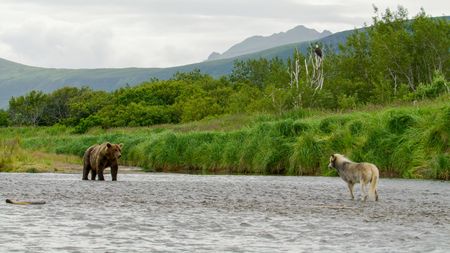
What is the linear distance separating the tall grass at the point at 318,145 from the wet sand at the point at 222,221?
26.4 feet

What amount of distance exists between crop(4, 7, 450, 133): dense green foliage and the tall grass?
42.6 feet

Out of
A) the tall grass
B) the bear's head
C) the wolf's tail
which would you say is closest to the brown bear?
Answer: the bear's head

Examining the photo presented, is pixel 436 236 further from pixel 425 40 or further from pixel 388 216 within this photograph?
pixel 425 40

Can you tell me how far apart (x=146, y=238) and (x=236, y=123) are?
137 feet

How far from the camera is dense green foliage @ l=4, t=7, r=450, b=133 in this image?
62609 mm

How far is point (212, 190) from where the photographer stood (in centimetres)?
2267

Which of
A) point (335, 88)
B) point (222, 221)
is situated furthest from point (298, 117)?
point (335, 88)

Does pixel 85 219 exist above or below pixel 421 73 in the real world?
Result: below

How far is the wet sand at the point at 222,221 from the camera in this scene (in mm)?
10906

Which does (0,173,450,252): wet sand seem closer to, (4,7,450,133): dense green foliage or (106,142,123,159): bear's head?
(106,142,123,159): bear's head

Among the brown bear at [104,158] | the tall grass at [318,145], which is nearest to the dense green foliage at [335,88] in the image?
the tall grass at [318,145]

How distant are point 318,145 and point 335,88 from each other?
1910 inches

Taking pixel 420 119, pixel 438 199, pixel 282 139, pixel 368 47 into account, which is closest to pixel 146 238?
pixel 438 199

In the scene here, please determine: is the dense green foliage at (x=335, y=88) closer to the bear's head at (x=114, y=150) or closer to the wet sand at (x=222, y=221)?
the bear's head at (x=114, y=150)
